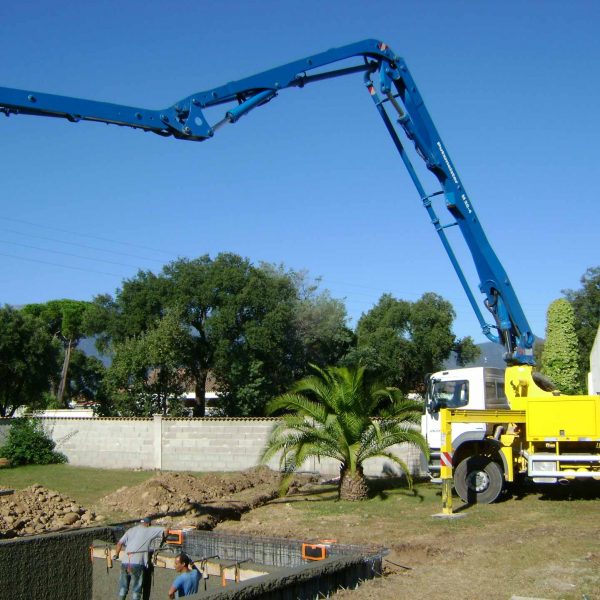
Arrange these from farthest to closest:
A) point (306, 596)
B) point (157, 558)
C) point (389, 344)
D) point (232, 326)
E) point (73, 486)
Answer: point (389, 344) < point (232, 326) < point (73, 486) < point (157, 558) < point (306, 596)

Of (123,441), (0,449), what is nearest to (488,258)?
(123,441)

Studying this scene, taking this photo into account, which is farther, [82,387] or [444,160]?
[82,387]

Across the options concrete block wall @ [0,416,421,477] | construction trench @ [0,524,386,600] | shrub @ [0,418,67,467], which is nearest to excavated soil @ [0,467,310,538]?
concrete block wall @ [0,416,421,477]

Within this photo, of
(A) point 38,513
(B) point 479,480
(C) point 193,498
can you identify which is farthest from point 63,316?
(B) point 479,480

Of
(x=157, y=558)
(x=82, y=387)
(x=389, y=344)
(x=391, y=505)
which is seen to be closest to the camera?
(x=157, y=558)

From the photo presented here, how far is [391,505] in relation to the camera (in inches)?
662

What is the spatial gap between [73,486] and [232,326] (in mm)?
15677

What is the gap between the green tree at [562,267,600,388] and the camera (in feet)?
152

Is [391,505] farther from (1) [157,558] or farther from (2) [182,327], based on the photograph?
(2) [182,327]

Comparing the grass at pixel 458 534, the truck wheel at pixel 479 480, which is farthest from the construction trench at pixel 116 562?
the truck wheel at pixel 479 480

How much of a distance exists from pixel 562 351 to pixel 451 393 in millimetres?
13961

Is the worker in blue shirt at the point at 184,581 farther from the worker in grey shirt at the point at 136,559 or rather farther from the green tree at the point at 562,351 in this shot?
the green tree at the point at 562,351

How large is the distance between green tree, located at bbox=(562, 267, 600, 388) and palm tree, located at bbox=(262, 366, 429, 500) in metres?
31.4

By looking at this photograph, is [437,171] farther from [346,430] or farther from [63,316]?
[63,316]
